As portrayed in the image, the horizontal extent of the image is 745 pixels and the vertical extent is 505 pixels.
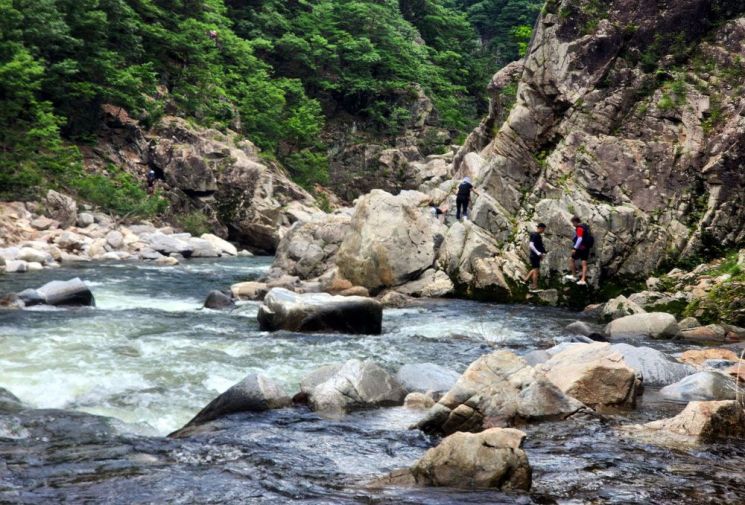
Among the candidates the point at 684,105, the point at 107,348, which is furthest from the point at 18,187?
the point at 684,105

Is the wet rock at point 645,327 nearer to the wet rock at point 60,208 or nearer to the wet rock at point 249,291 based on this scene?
the wet rock at point 249,291

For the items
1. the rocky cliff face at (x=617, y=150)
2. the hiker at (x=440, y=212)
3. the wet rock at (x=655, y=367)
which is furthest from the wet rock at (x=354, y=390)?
the hiker at (x=440, y=212)

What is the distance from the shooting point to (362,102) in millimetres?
55844

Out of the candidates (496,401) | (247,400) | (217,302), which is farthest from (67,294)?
(496,401)

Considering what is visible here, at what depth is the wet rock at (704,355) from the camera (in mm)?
11656

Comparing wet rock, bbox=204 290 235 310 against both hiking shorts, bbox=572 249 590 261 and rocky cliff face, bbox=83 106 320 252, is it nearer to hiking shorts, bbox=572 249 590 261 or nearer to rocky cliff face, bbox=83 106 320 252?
hiking shorts, bbox=572 249 590 261

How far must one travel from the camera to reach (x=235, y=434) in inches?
292

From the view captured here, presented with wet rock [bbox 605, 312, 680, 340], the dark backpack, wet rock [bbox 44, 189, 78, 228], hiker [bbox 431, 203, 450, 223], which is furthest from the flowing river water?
wet rock [bbox 44, 189, 78, 228]

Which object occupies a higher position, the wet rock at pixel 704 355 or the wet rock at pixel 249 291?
the wet rock at pixel 704 355

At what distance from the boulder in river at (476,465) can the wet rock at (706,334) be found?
9.85 meters

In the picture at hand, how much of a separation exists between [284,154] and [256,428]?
43.6 metres

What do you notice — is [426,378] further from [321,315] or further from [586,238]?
[586,238]

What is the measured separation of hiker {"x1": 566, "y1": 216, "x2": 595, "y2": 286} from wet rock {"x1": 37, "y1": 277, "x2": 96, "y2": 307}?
1208 cm

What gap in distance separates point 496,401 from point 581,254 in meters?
11.3
